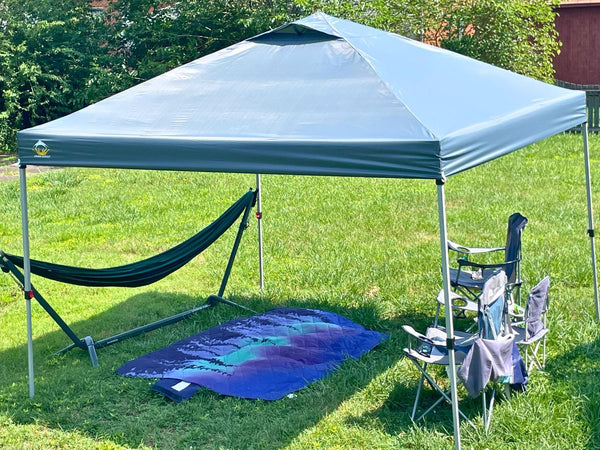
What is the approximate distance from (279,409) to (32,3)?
57.5ft

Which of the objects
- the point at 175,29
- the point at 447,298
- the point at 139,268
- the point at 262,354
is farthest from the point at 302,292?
the point at 175,29

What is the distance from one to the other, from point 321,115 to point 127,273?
2384 millimetres

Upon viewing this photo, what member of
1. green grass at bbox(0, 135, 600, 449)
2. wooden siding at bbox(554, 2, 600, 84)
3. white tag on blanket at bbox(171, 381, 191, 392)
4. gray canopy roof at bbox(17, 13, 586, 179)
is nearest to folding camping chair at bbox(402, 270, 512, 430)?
green grass at bbox(0, 135, 600, 449)

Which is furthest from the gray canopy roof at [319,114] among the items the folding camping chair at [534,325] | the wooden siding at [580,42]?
the wooden siding at [580,42]

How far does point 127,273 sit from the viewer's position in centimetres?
657

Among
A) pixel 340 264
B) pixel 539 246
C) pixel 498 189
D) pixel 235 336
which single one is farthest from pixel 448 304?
pixel 498 189

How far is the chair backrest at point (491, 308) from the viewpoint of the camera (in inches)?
195

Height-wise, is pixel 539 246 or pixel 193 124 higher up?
pixel 193 124

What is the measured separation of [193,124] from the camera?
5289mm

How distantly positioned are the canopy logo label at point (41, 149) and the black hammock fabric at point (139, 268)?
866 millimetres

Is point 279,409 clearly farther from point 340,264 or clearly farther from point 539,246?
point 539,246

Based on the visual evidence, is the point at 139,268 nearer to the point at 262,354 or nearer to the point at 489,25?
the point at 262,354

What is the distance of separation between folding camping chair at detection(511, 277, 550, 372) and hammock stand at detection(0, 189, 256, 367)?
2635 mm

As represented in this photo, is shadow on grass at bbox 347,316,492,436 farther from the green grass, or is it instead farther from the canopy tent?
the canopy tent
